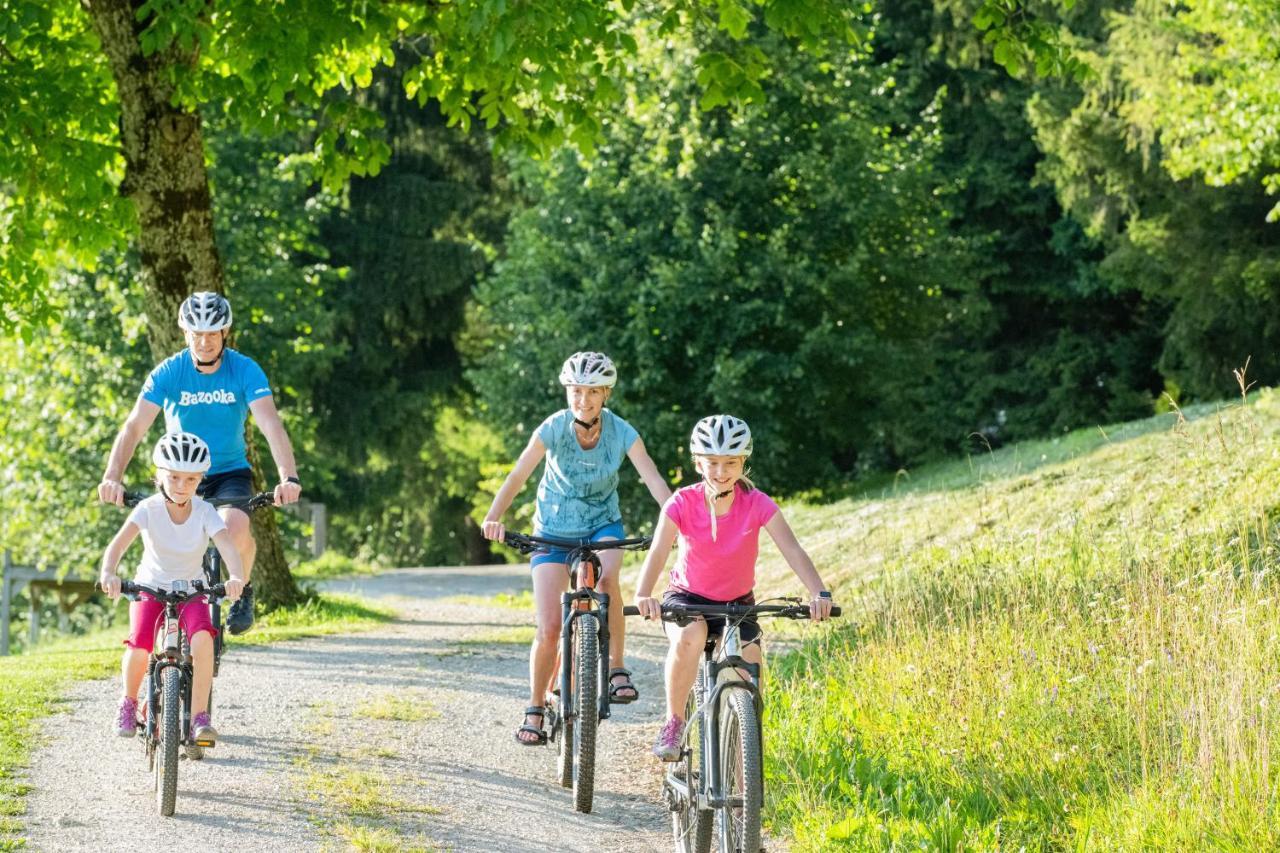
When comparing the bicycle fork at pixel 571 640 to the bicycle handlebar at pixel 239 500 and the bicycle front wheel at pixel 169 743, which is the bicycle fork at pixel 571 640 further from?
the bicycle front wheel at pixel 169 743

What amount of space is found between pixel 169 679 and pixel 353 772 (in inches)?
49.8

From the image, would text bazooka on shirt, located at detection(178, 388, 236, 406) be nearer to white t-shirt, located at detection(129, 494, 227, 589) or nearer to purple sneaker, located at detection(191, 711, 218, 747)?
white t-shirt, located at detection(129, 494, 227, 589)

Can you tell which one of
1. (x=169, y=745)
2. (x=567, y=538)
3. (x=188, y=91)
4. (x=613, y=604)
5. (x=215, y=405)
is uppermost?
(x=188, y=91)

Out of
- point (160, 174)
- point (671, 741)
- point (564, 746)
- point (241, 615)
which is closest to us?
point (671, 741)

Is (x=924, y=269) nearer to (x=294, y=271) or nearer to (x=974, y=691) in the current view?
(x=294, y=271)

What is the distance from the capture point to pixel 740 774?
6113 millimetres

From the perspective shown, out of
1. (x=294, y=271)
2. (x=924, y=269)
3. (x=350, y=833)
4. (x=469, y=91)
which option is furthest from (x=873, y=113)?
(x=350, y=833)

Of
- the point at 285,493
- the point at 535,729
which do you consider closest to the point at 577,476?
the point at 535,729

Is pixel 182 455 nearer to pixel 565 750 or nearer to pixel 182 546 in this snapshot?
pixel 182 546

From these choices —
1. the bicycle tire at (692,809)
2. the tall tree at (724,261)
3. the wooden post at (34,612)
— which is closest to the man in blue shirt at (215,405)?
the bicycle tire at (692,809)

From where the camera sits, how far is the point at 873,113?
26.5 metres

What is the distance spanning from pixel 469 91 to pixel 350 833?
956cm

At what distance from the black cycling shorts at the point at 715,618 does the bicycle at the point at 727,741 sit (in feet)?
0.13

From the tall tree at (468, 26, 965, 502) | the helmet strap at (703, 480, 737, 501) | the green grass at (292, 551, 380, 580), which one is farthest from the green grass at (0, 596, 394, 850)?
the green grass at (292, 551, 380, 580)
